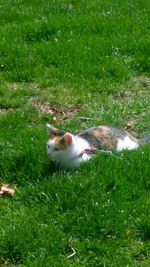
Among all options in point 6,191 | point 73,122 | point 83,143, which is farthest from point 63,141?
point 73,122

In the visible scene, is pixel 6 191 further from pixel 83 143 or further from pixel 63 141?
pixel 83 143

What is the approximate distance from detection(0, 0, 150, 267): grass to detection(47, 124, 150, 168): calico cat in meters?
0.17

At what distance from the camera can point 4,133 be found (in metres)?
7.87

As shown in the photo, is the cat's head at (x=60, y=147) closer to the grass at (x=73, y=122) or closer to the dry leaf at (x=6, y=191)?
the grass at (x=73, y=122)

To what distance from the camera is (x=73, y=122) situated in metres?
8.45

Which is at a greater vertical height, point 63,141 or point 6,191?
point 63,141

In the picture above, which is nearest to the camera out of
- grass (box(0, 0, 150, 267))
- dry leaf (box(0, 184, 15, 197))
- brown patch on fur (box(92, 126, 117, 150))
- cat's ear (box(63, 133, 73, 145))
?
grass (box(0, 0, 150, 267))

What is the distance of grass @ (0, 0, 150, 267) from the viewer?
564cm

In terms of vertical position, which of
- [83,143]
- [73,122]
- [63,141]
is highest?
[63,141]

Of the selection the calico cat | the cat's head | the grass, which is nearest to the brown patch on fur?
the calico cat

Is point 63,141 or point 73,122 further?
point 73,122

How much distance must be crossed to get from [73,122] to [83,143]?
54.5 inches

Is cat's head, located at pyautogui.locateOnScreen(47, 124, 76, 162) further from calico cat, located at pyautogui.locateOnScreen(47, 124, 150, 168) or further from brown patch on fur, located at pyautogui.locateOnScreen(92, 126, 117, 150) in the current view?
brown patch on fur, located at pyautogui.locateOnScreen(92, 126, 117, 150)

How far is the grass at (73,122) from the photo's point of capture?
222 inches
